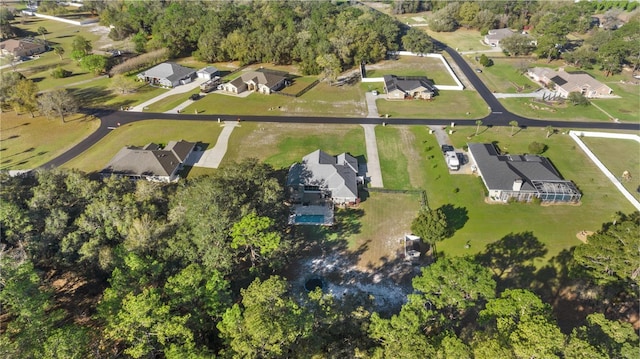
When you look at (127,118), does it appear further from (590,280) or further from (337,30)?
(590,280)

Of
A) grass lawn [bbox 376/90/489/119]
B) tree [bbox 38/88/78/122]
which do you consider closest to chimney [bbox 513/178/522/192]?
grass lawn [bbox 376/90/489/119]

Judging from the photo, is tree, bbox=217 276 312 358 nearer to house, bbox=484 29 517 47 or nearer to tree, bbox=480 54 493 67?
tree, bbox=480 54 493 67

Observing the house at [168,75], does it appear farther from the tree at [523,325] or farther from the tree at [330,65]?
the tree at [523,325]

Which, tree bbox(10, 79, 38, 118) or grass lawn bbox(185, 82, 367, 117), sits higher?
tree bbox(10, 79, 38, 118)

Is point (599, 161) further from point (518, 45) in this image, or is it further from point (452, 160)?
point (518, 45)

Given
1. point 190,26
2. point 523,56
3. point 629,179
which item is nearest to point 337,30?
point 190,26
